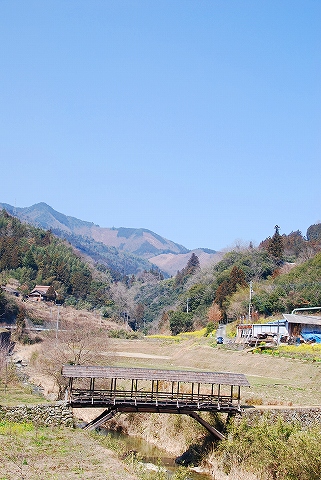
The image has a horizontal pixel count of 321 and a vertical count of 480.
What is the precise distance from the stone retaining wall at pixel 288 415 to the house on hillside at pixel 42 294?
94748 millimetres

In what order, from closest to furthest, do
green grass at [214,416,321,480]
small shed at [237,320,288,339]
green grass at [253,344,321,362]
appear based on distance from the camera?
green grass at [214,416,321,480] → green grass at [253,344,321,362] → small shed at [237,320,288,339]

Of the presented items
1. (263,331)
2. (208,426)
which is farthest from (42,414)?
(263,331)

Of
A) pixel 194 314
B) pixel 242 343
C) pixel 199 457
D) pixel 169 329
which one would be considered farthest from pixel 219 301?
pixel 199 457

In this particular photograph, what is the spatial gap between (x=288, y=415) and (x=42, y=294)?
9723 cm

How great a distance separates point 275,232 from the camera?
109 meters

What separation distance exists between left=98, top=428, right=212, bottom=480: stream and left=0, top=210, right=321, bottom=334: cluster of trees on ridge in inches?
1798

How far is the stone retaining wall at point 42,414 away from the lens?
27266 millimetres

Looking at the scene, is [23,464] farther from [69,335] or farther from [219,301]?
[219,301]

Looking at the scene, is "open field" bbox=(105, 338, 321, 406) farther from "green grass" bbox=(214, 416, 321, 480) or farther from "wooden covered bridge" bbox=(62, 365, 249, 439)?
"green grass" bbox=(214, 416, 321, 480)

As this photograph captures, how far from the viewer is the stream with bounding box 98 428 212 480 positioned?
1080 inches

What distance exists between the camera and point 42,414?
91.3 ft

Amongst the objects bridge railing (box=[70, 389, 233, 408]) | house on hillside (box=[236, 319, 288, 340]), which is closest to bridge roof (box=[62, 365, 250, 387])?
bridge railing (box=[70, 389, 233, 408])

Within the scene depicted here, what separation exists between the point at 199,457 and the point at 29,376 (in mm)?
27413

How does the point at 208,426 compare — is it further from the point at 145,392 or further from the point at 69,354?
the point at 69,354
